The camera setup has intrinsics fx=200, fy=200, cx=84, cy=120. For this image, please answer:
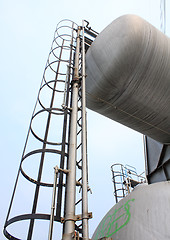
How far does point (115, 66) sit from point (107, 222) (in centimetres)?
283

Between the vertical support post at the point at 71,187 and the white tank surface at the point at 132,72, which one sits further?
the white tank surface at the point at 132,72

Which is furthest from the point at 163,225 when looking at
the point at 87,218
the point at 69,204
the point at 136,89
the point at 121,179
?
the point at 121,179

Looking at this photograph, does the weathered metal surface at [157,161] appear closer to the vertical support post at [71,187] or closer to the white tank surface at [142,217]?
the white tank surface at [142,217]

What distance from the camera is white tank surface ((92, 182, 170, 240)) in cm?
234

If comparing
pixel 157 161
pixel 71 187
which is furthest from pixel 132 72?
pixel 157 161

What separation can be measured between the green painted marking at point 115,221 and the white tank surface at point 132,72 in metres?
2.31

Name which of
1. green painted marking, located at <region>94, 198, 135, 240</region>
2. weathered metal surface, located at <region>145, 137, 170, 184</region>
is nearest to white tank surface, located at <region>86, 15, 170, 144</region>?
weathered metal surface, located at <region>145, 137, 170, 184</region>

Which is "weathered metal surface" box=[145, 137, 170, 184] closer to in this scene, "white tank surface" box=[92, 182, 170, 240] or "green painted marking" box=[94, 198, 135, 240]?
"white tank surface" box=[92, 182, 170, 240]

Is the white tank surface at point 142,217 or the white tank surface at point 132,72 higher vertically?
the white tank surface at point 132,72

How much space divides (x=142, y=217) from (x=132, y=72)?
2731 millimetres

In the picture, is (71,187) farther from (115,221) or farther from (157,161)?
(157,161)

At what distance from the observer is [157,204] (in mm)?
2594

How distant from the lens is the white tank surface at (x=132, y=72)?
3.93 metres

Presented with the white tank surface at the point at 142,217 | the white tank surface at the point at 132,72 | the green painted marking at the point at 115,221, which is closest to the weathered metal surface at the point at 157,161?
the white tank surface at the point at 132,72
